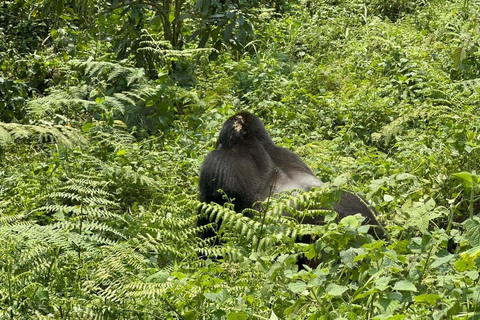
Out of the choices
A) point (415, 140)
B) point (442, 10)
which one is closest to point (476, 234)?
point (415, 140)

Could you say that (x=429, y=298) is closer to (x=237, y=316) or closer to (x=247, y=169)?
(x=237, y=316)

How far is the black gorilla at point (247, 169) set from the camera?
13.0ft

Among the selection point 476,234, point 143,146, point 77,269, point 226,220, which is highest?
point 476,234

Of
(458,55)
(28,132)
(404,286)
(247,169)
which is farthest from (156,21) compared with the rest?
(404,286)

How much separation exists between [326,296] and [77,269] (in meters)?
1.09

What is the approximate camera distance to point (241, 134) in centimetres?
425

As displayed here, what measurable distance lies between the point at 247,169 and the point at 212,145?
1.25 metres

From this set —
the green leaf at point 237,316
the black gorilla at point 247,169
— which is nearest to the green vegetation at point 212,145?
the green leaf at point 237,316

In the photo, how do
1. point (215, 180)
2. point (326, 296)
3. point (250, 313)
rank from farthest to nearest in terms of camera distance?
point (215, 180)
point (250, 313)
point (326, 296)

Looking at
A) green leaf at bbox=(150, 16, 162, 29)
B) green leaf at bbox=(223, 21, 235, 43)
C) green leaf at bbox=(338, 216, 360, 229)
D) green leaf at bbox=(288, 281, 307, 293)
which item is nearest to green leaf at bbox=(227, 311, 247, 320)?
green leaf at bbox=(288, 281, 307, 293)

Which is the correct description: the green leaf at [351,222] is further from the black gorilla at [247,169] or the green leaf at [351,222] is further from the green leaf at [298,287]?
the black gorilla at [247,169]

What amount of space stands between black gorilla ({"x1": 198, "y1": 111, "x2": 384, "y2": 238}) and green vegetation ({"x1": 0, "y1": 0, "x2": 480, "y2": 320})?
7.4 inches

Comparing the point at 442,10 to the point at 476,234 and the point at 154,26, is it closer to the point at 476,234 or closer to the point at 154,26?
the point at 154,26

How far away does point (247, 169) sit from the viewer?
Result: 405 centimetres
